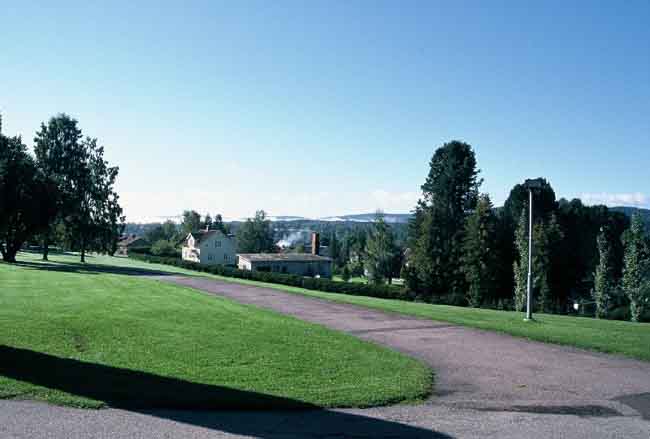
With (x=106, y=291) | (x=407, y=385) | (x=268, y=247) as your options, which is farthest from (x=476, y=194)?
(x=268, y=247)

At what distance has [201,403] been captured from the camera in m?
7.23

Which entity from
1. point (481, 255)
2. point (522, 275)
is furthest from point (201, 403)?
point (481, 255)

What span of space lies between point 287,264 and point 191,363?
66978 mm

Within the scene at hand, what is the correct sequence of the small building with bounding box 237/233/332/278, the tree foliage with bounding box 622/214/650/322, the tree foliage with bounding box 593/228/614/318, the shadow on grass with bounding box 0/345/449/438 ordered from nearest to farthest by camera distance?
the shadow on grass with bounding box 0/345/449/438, the tree foliage with bounding box 622/214/650/322, the tree foliage with bounding box 593/228/614/318, the small building with bounding box 237/233/332/278

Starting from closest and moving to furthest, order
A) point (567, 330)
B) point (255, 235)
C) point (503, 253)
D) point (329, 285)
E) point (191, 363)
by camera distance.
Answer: point (191, 363)
point (567, 330)
point (329, 285)
point (503, 253)
point (255, 235)

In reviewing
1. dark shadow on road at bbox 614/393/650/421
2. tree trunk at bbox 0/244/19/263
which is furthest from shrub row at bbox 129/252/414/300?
dark shadow on road at bbox 614/393/650/421

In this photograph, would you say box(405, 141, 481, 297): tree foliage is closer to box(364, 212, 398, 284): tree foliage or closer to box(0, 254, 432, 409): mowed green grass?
box(364, 212, 398, 284): tree foliage

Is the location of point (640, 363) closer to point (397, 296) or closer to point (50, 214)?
point (397, 296)

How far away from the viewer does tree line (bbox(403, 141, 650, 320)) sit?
38781 mm

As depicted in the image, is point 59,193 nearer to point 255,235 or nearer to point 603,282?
point 603,282

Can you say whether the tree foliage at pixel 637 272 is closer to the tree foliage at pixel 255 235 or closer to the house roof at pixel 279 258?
the house roof at pixel 279 258

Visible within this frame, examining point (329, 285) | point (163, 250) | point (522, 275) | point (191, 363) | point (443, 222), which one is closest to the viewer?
point (191, 363)

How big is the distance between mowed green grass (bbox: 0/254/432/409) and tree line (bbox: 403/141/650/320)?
2749cm

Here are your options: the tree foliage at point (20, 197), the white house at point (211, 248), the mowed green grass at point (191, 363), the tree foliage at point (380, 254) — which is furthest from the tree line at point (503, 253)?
the white house at point (211, 248)
